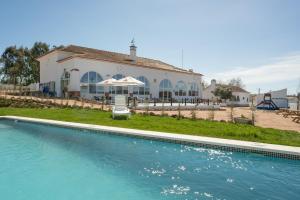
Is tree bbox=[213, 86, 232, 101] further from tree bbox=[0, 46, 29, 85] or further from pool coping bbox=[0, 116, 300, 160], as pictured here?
pool coping bbox=[0, 116, 300, 160]

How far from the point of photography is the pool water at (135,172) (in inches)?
238

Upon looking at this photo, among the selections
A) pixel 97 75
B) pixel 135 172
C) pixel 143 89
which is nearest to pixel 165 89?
pixel 143 89

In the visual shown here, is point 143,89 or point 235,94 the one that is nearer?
point 143,89

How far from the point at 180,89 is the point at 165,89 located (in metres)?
3.45

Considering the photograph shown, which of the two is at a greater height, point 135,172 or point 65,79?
point 65,79

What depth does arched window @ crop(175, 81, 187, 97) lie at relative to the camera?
134 ft

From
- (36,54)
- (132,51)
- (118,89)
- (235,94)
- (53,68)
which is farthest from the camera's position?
(235,94)

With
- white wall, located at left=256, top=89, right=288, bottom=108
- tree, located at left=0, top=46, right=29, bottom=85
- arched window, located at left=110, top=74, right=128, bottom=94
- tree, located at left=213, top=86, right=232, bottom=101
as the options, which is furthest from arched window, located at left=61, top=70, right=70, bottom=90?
white wall, located at left=256, top=89, right=288, bottom=108

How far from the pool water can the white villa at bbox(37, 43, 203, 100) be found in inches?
726

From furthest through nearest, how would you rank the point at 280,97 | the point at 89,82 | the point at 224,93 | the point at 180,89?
the point at 280,97, the point at 224,93, the point at 180,89, the point at 89,82

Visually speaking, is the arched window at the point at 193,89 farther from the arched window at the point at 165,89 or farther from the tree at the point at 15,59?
the tree at the point at 15,59

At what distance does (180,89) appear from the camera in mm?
41406

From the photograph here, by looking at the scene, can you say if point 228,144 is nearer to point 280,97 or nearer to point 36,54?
point 280,97

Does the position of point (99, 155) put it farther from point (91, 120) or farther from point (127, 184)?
point (91, 120)
